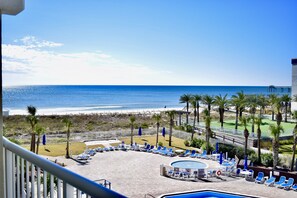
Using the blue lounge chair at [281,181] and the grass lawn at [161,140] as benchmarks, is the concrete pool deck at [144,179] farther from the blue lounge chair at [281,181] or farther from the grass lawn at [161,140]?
the grass lawn at [161,140]

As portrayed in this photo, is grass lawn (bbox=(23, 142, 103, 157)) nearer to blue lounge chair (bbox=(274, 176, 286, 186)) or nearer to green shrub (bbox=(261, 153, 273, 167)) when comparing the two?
green shrub (bbox=(261, 153, 273, 167))

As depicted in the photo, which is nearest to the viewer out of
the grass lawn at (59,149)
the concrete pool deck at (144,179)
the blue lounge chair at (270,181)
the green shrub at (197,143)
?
the concrete pool deck at (144,179)

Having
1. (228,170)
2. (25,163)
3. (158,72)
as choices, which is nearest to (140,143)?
(228,170)

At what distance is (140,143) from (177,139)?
Answer: 3.09m

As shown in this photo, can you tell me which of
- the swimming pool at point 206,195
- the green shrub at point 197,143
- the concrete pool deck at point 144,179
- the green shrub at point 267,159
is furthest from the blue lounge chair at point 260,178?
the green shrub at point 197,143

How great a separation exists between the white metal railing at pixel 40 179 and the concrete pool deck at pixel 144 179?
9.17 metres

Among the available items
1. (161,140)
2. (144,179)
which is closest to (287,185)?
(144,179)

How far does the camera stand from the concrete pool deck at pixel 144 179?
11.4 meters

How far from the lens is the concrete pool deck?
1135 centimetres

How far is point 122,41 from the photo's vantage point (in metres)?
54.1

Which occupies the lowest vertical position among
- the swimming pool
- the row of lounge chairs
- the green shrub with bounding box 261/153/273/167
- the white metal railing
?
the swimming pool

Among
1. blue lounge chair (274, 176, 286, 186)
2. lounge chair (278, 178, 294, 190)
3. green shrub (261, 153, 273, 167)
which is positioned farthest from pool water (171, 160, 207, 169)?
lounge chair (278, 178, 294, 190)

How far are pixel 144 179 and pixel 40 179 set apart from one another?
12.0m

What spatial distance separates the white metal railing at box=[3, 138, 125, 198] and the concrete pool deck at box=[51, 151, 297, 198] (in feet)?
30.1
